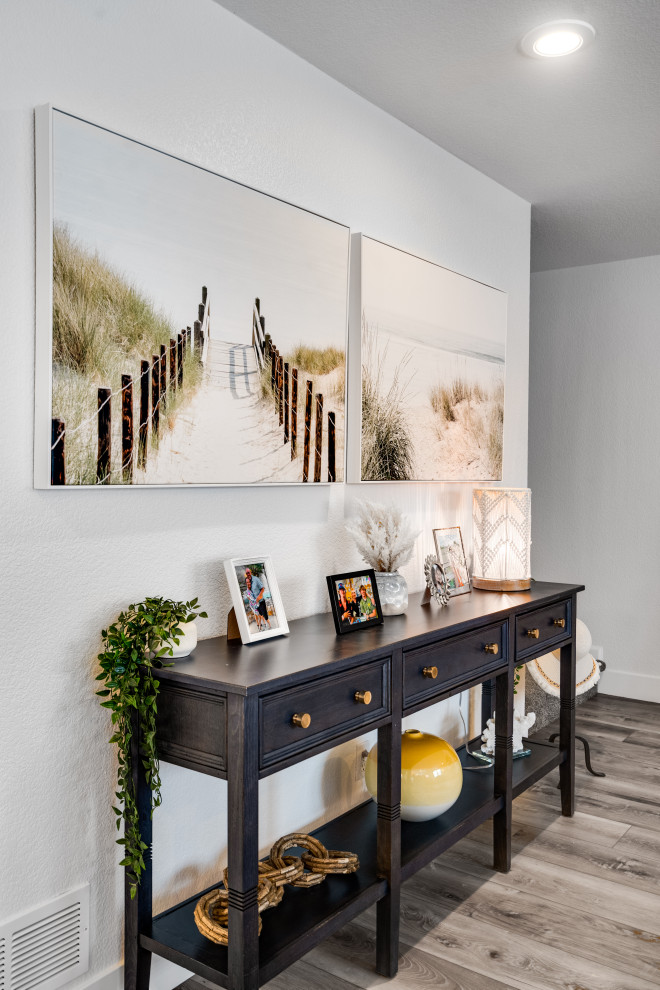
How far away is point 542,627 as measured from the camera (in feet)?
9.04

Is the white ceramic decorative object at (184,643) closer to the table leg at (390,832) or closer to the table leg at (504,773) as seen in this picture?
the table leg at (390,832)

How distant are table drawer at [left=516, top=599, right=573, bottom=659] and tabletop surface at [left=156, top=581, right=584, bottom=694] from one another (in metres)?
0.07

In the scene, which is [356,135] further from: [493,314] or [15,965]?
[15,965]

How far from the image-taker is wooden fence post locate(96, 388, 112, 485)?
171 centimetres

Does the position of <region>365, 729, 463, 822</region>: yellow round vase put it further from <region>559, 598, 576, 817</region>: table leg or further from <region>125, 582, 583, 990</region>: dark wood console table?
<region>559, 598, 576, 817</region>: table leg

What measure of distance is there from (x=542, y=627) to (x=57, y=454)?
1.80 meters

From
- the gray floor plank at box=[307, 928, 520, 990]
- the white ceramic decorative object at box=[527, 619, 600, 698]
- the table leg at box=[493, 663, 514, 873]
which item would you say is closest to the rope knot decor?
the gray floor plank at box=[307, 928, 520, 990]

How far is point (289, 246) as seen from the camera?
7.19ft

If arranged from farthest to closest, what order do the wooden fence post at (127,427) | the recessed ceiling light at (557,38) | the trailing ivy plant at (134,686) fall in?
the recessed ceiling light at (557,38), the wooden fence post at (127,427), the trailing ivy plant at (134,686)

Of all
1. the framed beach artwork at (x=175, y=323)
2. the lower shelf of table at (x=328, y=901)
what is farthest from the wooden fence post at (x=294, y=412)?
the lower shelf of table at (x=328, y=901)

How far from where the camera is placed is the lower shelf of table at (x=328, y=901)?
1678 mm

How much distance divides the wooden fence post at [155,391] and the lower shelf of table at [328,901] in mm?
1118

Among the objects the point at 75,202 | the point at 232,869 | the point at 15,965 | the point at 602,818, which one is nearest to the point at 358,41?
the point at 75,202

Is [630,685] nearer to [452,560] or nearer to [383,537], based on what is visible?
[452,560]
